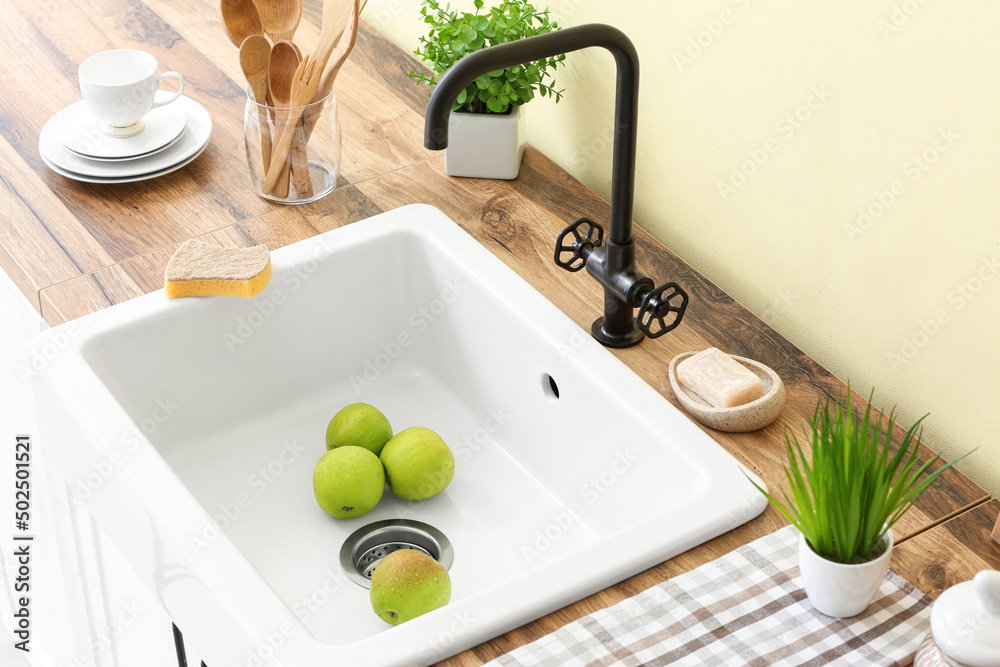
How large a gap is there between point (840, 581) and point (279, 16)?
1.00 meters

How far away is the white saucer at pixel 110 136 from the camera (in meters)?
1.37

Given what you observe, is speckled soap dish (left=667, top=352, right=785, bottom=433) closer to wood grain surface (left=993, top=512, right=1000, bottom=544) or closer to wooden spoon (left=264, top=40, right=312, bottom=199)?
wood grain surface (left=993, top=512, right=1000, bottom=544)

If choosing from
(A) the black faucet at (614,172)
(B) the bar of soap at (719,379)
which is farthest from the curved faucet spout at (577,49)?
(B) the bar of soap at (719,379)

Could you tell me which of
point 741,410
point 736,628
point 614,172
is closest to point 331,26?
point 614,172

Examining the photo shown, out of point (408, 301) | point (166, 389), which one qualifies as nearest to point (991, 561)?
point (408, 301)

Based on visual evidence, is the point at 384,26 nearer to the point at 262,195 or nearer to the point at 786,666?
the point at 262,195

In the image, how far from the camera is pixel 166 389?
3.92 feet

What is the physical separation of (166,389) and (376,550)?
0.32 metres

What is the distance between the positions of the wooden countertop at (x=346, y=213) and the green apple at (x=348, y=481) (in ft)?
0.95

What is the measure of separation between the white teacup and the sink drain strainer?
68 centimetres

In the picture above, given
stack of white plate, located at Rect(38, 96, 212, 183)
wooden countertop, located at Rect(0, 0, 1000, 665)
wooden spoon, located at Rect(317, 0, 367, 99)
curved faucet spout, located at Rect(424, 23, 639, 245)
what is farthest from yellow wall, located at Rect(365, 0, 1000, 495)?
stack of white plate, located at Rect(38, 96, 212, 183)

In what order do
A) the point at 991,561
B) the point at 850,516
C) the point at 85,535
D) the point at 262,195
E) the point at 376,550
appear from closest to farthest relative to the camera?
the point at 850,516 < the point at 991,561 < the point at 376,550 < the point at 85,535 < the point at 262,195

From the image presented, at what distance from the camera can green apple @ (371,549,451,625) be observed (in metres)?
0.91

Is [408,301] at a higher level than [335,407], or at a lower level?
higher
